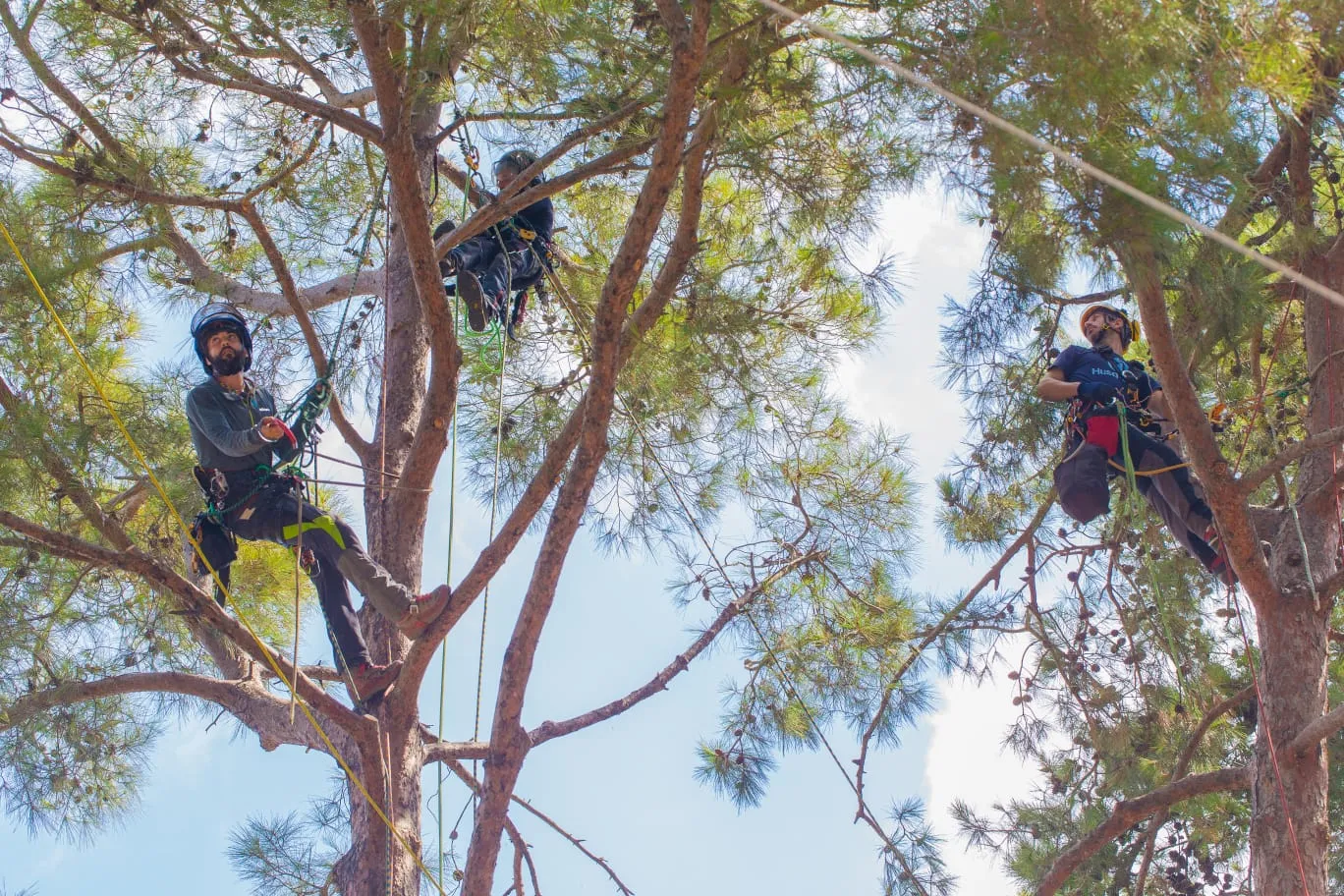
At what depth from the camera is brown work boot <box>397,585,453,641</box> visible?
3.33 metres

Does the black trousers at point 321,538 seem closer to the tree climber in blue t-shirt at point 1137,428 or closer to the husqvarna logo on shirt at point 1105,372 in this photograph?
the tree climber in blue t-shirt at point 1137,428

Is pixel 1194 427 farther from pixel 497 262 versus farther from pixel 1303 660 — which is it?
pixel 497 262

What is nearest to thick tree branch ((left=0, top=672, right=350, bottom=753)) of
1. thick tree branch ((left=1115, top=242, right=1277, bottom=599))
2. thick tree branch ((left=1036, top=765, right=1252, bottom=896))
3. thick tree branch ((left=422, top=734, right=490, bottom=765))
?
thick tree branch ((left=422, top=734, right=490, bottom=765))

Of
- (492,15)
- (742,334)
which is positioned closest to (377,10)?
(492,15)

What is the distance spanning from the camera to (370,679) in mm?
3594

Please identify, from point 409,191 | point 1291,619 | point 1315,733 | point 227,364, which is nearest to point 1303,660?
point 1291,619

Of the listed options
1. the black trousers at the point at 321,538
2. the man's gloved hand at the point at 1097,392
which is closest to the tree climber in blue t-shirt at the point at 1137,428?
the man's gloved hand at the point at 1097,392

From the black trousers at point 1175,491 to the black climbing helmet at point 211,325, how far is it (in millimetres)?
2517

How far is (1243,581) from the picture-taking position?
3.45 m

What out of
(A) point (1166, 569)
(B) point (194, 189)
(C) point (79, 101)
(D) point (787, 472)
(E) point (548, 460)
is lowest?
(E) point (548, 460)

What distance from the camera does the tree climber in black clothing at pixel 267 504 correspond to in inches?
134

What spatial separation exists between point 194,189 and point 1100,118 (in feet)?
10.5

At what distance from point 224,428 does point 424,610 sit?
736mm

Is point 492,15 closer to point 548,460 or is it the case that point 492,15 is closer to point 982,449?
point 548,460
